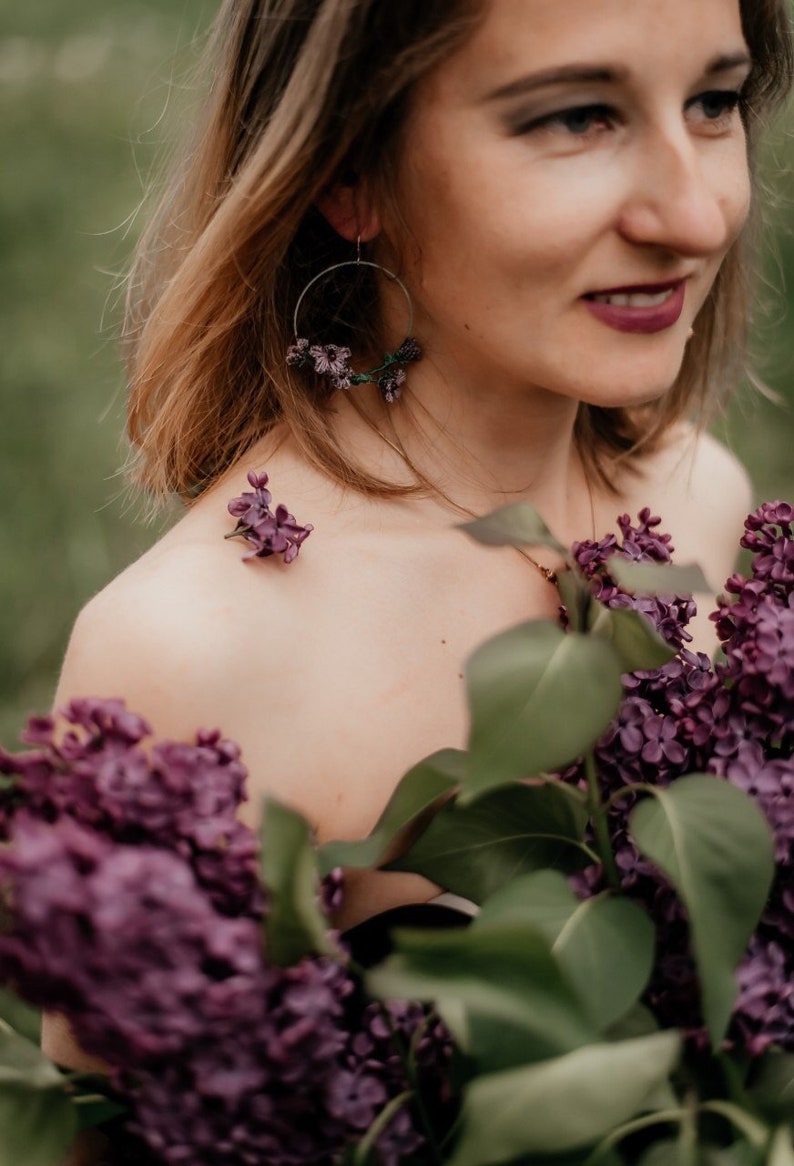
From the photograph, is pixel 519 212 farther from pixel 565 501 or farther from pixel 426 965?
pixel 426 965

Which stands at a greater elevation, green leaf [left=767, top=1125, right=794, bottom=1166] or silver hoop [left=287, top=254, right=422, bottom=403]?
silver hoop [left=287, top=254, right=422, bottom=403]

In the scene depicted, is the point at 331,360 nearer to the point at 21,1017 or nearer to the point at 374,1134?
the point at 374,1134

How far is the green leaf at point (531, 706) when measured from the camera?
0.80m

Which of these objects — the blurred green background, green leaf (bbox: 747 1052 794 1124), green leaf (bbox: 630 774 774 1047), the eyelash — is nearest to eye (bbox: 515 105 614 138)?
the eyelash

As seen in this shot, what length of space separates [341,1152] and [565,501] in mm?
935

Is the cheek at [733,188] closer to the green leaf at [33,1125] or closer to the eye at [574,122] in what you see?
the eye at [574,122]

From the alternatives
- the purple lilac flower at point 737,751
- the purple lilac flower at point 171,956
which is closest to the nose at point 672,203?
the purple lilac flower at point 737,751

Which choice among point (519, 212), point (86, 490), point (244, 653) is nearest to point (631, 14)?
point (519, 212)

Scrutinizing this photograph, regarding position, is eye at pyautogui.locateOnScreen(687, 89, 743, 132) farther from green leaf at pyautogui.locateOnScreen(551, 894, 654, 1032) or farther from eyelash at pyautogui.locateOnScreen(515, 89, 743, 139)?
green leaf at pyautogui.locateOnScreen(551, 894, 654, 1032)

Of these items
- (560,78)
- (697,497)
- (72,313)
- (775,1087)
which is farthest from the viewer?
(72,313)

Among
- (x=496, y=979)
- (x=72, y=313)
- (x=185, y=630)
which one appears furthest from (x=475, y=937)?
(x=72, y=313)

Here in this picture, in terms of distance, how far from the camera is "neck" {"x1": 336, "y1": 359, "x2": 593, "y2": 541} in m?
1.47

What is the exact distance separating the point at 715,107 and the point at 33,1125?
3.23ft

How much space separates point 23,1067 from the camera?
83 centimetres
